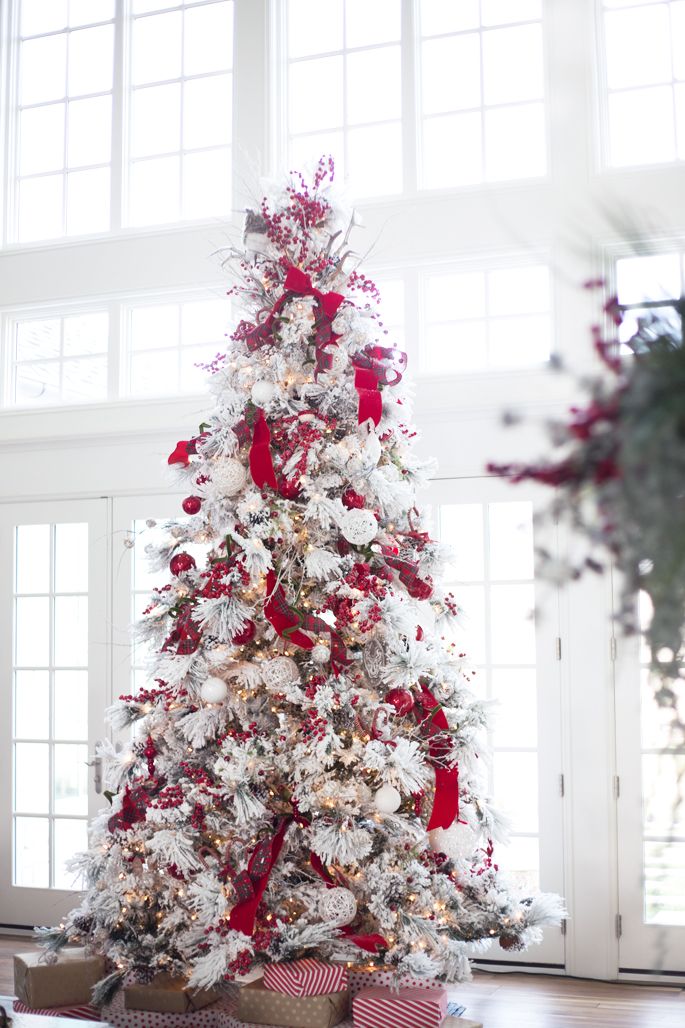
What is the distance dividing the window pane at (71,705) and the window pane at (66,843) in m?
0.42

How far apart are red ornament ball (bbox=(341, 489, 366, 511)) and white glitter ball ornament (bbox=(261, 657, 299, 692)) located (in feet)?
1.73

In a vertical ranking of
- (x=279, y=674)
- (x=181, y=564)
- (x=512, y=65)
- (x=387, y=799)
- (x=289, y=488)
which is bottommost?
(x=387, y=799)

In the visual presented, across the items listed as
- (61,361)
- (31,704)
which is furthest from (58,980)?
(61,361)

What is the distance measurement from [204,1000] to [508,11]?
13.9 ft

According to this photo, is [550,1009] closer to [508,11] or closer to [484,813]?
[484,813]

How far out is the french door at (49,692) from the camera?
5.10 meters

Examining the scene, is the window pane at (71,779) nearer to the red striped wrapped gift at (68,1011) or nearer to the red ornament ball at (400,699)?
the red striped wrapped gift at (68,1011)

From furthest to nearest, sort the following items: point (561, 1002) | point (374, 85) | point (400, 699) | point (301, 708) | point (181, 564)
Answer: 1. point (374, 85)
2. point (561, 1002)
3. point (181, 564)
4. point (301, 708)
5. point (400, 699)

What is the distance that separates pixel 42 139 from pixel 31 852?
3646 mm

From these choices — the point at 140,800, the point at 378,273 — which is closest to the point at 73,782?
the point at 140,800

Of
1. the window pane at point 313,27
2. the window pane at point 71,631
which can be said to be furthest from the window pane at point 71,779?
the window pane at point 313,27

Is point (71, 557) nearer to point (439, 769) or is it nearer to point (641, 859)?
point (439, 769)

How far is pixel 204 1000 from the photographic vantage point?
11.0 feet

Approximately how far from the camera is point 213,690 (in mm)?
3268
